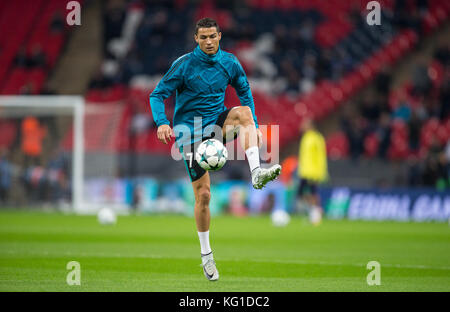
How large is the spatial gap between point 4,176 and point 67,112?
2.47 meters

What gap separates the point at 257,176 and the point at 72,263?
105 inches

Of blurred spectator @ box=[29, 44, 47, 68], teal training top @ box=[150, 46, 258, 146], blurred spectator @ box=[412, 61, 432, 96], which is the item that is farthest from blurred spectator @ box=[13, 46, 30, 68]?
teal training top @ box=[150, 46, 258, 146]

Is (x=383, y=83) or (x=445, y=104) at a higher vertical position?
(x=383, y=83)

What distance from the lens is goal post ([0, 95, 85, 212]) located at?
21.6 m

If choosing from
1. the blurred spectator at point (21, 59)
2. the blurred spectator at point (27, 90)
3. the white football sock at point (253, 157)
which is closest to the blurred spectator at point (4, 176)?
the blurred spectator at point (27, 90)

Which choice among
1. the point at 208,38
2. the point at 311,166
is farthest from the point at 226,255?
the point at 311,166

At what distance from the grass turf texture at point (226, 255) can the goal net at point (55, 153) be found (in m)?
4.17

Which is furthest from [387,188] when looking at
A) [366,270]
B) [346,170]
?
[366,270]

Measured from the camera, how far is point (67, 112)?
22969mm

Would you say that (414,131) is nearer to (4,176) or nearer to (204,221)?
(4,176)

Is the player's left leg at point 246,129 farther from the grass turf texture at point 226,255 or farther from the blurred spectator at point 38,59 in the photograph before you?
the blurred spectator at point 38,59

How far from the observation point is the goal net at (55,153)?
2236cm

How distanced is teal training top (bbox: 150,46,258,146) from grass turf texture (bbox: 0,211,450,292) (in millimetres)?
1516
